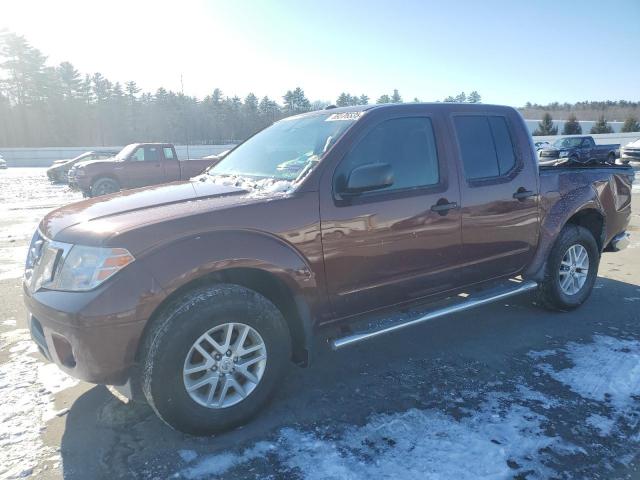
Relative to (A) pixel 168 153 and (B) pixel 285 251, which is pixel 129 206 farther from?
(A) pixel 168 153

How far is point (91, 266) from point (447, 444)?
7.08ft

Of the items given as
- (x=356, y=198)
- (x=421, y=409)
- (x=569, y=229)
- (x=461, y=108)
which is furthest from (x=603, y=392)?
(x=461, y=108)

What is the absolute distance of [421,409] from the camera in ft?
9.85

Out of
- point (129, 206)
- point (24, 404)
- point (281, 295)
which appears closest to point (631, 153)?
point (281, 295)

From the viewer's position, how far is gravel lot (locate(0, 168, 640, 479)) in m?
2.48

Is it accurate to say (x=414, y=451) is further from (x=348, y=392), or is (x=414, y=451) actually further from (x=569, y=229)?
(x=569, y=229)

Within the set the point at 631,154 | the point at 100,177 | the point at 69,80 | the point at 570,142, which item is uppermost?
the point at 69,80

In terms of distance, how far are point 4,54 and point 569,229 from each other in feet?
260

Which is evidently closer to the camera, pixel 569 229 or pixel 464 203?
pixel 464 203

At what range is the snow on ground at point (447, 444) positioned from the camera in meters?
2.44

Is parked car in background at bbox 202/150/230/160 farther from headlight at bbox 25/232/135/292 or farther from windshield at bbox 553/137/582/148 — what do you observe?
windshield at bbox 553/137/582/148

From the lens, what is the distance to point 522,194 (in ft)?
Result: 13.3

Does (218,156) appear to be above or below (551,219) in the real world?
above

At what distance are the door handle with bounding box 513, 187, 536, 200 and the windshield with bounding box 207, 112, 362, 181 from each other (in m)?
1.61
